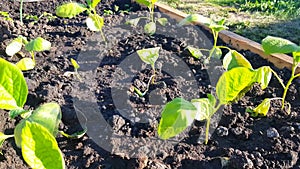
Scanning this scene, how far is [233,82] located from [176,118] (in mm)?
233

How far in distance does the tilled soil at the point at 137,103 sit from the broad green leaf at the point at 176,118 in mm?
185

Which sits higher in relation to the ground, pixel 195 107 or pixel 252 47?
pixel 195 107

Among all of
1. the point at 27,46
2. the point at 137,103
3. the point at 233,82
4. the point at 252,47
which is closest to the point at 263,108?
the point at 233,82

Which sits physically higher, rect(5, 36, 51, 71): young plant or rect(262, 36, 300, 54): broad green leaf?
rect(262, 36, 300, 54): broad green leaf

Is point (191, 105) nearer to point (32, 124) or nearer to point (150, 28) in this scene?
point (32, 124)

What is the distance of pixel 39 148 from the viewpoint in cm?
99

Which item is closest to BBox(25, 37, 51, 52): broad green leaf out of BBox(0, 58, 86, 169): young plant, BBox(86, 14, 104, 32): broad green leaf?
BBox(86, 14, 104, 32): broad green leaf

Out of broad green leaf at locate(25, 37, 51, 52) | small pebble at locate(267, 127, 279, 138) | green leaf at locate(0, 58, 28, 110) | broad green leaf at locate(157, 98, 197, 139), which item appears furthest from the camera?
broad green leaf at locate(25, 37, 51, 52)

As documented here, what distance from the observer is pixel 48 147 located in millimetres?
989

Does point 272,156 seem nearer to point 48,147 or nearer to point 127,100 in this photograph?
point 127,100

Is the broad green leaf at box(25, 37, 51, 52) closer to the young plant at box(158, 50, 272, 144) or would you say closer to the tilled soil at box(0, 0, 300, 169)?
the tilled soil at box(0, 0, 300, 169)

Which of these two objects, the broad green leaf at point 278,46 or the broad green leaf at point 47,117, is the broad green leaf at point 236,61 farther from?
the broad green leaf at point 47,117

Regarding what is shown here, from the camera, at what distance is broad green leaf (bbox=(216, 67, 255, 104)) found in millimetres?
1315

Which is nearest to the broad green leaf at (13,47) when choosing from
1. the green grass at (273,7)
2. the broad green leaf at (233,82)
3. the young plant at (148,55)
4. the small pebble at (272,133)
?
the young plant at (148,55)
